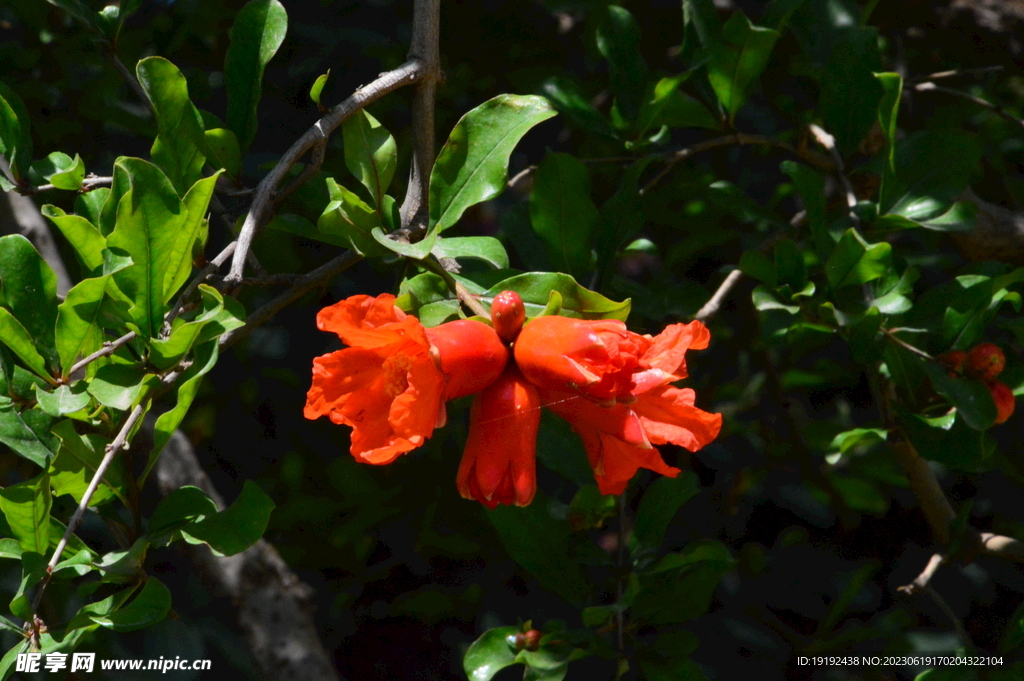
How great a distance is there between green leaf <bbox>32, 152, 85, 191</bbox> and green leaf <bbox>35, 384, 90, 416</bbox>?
11.2 inches

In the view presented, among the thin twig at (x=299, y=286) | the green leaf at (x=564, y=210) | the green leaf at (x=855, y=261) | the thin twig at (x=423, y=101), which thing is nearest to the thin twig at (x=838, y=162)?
the green leaf at (x=855, y=261)

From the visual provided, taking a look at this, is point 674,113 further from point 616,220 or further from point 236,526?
point 236,526

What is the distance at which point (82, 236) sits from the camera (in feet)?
2.90

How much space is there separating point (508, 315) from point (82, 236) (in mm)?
462

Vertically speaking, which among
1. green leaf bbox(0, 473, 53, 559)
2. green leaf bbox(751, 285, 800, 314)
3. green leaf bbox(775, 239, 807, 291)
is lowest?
green leaf bbox(0, 473, 53, 559)

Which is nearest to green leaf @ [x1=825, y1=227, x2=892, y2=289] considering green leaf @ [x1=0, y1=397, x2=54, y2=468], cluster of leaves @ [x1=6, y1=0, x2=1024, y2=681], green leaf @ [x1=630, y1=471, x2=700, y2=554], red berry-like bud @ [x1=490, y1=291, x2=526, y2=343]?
cluster of leaves @ [x1=6, y1=0, x2=1024, y2=681]

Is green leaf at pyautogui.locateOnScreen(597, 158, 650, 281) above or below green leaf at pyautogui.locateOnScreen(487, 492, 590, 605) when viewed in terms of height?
above

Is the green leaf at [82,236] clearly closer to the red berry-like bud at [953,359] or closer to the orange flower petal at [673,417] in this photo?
the orange flower petal at [673,417]

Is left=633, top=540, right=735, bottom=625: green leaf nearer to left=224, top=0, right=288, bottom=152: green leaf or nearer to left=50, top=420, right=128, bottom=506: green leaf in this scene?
left=50, top=420, right=128, bottom=506: green leaf

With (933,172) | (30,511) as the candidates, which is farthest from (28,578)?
(933,172)

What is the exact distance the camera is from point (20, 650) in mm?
898

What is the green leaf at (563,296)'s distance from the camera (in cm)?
89

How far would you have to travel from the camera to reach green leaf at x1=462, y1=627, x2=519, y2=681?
1.21 metres

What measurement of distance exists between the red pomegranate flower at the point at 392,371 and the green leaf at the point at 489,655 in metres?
0.54
